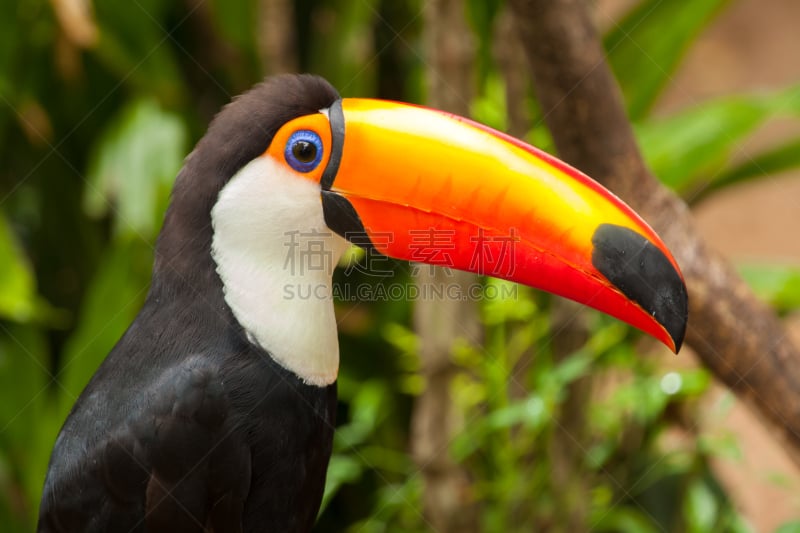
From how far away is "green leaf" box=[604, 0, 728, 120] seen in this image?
2881mm

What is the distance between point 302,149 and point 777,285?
1.72 metres

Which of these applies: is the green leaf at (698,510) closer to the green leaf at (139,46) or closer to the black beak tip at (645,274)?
the black beak tip at (645,274)

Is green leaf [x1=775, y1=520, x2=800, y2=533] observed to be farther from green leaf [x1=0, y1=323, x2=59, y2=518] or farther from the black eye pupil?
green leaf [x1=0, y1=323, x2=59, y2=518]

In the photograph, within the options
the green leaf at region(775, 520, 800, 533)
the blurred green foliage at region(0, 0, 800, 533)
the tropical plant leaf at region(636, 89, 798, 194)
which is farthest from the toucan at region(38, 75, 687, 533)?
the tropical plant leaf at region(636, 89, 798, 194)

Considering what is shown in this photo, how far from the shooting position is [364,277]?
3.15m

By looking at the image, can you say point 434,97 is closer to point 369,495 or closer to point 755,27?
point 369,495

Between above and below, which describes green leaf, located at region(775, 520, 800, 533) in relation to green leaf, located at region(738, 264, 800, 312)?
below

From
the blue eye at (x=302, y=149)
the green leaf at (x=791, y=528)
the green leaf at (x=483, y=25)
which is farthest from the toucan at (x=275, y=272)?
the green leaf at (x=483, y=25)

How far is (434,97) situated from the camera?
2402 mm

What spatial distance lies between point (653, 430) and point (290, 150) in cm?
158

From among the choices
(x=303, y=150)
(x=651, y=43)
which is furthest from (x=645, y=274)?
(x=651, y=43)

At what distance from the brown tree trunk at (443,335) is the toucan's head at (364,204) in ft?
2.55

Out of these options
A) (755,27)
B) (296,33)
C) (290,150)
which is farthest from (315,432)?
(755,27)

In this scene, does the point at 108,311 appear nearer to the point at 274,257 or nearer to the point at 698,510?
the point at 274,257
